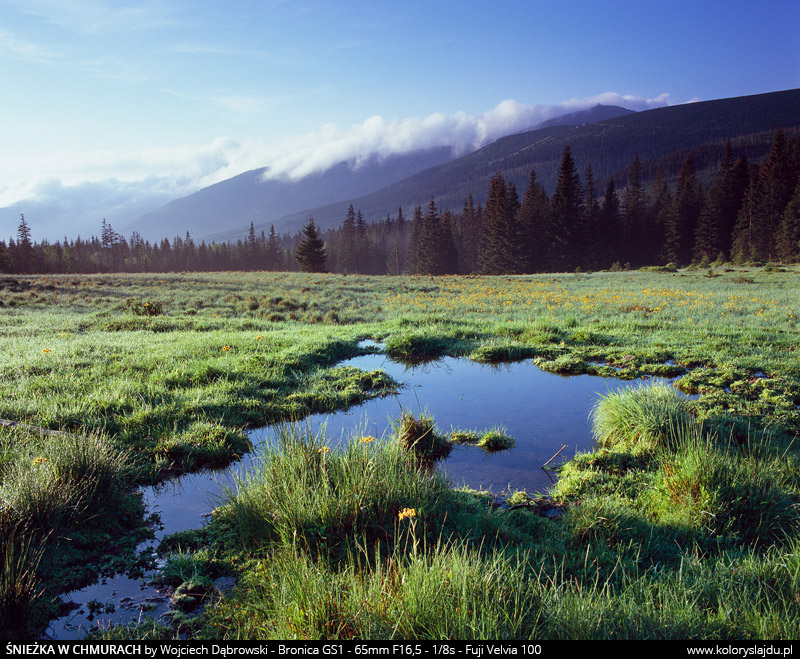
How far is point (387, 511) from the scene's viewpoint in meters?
4.18

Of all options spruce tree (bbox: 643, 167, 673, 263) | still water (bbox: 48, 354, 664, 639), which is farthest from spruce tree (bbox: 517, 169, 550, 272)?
still water (bbox: 48, 354, 664, 639)

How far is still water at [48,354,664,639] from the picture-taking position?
141 inches

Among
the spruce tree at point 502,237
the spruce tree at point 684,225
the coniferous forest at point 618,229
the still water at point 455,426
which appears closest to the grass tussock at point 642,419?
the still water at point 455,426

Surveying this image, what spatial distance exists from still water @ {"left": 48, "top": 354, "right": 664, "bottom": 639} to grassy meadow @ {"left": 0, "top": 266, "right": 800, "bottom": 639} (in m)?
0.22

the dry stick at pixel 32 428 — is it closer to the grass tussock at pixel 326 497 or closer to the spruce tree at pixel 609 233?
the grass tussock at pixel 326 497

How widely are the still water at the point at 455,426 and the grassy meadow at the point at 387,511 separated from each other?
22 centimetres

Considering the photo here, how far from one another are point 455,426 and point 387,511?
312cm

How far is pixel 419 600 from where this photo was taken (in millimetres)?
2750

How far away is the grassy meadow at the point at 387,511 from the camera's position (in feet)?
9.26

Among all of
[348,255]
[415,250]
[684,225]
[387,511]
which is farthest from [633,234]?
[387,511]

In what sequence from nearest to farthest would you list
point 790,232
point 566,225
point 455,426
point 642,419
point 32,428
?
point 32,428 < point 642,419 < point 455,426 < point 790,232 < point 566,225

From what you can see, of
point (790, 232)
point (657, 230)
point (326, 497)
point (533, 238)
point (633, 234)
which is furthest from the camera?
point (633, 234)

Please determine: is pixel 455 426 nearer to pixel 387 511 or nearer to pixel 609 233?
pixel 387 511
